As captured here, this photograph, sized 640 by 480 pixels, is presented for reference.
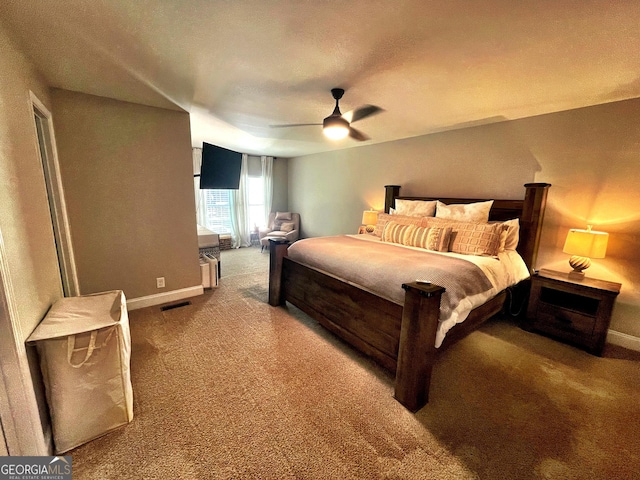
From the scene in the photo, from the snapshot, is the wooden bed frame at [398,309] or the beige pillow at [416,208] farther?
the beige pillow at [416,208]

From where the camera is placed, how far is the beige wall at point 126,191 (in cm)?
250

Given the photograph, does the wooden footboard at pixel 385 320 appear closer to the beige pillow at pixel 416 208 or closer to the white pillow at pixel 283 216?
the beige pillow at pixel 416 208

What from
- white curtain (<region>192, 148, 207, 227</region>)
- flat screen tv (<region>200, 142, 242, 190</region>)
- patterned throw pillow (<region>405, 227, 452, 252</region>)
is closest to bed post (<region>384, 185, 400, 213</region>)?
patterned throw pillow (<region>405, 227, 452, 252</region>)

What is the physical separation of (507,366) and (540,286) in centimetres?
97

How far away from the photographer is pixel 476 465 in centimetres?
133

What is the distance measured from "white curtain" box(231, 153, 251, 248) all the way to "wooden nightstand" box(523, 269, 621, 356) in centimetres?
550

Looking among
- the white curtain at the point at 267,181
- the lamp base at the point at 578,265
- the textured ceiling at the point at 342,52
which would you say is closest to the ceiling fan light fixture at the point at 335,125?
the textured ceiling at the point at 342,52

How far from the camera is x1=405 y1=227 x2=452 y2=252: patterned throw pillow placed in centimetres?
266

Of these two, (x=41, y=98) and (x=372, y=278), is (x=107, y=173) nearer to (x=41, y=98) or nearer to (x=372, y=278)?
(x=41, y=98)

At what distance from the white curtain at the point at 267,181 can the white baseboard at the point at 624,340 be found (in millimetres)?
6039

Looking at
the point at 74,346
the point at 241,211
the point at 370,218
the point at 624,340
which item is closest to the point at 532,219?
the point at 624,340

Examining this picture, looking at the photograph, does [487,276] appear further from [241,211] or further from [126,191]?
[241,211]

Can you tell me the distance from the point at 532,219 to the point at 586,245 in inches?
21.7

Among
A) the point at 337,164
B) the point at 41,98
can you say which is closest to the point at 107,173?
the point at 41,98
